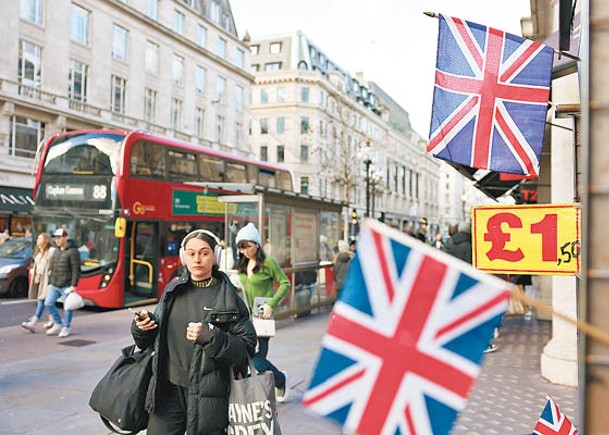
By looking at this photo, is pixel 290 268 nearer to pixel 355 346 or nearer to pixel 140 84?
pixel 355 346

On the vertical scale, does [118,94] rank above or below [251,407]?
above

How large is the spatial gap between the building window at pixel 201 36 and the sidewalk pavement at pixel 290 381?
112ft

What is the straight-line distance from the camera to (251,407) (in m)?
3.29

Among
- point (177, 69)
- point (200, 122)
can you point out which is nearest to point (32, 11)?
point (177, 69)

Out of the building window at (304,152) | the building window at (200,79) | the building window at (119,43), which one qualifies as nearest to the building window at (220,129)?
the building window at (200,79)

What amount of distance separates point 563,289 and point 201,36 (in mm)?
39625

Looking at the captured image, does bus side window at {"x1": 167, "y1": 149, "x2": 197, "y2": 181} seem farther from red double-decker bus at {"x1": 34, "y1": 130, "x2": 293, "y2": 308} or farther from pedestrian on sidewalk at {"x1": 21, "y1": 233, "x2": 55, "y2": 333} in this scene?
Answer: pedestrian on sidewalk at {"x1": 21, "y1": 233, "x2": 55, "y2": 333}

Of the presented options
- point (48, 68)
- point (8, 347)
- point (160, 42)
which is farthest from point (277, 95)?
point (8, 347)

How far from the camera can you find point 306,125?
65.1m

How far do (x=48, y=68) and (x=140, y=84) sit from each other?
715 centimetres

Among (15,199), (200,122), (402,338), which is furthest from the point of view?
(200,122)

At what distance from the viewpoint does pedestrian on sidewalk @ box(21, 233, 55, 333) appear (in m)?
10.7

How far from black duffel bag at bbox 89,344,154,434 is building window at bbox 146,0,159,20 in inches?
1453

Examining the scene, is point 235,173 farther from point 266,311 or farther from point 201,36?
point 201,36
